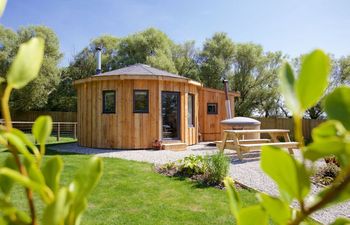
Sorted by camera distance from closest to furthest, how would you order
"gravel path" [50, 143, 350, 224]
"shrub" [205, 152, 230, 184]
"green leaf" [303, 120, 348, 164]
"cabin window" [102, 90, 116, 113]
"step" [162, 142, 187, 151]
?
"green leaf" [303, 120, 348, 164], "gravel path" [50, 143, 350, 224], "shrub" [205, 152, 230, 184], "step" [162, 142, 187, 151], "cabin window" [102, 90, 116, 113]

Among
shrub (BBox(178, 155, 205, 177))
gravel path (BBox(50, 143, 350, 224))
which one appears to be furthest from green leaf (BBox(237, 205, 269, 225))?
shrub (BBox(178, 155, 205, 177))

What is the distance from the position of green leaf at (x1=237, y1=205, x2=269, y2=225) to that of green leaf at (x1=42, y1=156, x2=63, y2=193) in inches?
9.0

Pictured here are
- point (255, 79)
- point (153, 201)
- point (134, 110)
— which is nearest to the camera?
point (153, 201)

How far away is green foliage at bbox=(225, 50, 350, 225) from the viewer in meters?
0.30

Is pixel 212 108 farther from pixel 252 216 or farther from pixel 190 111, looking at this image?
pixel 252 216

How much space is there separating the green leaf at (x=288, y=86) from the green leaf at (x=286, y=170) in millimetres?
52

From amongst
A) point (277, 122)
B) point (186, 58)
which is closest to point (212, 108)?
point (277, 122)

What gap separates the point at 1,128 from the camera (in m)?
0.35

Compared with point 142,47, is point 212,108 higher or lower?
lower

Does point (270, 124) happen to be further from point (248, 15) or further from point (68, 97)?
point (68, 97)

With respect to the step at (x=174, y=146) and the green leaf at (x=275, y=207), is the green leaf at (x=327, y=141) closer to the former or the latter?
the green leaf at (x=275, y=207)

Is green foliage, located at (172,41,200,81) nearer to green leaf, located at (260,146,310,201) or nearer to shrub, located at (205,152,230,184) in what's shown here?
shrub, located at (205,152,230,184)

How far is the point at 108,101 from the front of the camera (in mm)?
11648

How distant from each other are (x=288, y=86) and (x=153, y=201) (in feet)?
15.6
